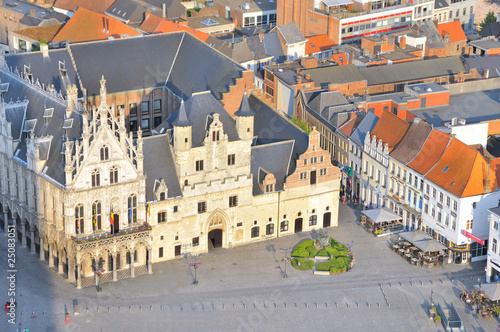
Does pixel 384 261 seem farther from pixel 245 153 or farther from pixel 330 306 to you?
pixel 245 153

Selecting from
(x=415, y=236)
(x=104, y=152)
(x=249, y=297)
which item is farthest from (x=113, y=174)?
(x=415, y=236)

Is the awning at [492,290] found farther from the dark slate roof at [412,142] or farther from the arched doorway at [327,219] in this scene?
→ the arched doorway at [327,219]

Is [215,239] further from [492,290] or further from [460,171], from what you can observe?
[492,290]

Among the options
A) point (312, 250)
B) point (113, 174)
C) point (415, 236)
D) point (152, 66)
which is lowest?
point (312, 250)

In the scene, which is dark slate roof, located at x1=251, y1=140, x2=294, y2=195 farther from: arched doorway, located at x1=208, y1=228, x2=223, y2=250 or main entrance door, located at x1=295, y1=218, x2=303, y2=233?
arched doorway, located at x1=208, y1=228, x2=223, y2=250

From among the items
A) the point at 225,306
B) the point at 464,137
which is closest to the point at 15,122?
the point at 225,306

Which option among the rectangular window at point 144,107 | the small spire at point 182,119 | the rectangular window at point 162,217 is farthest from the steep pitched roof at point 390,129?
the rectangular window at point 144,107
